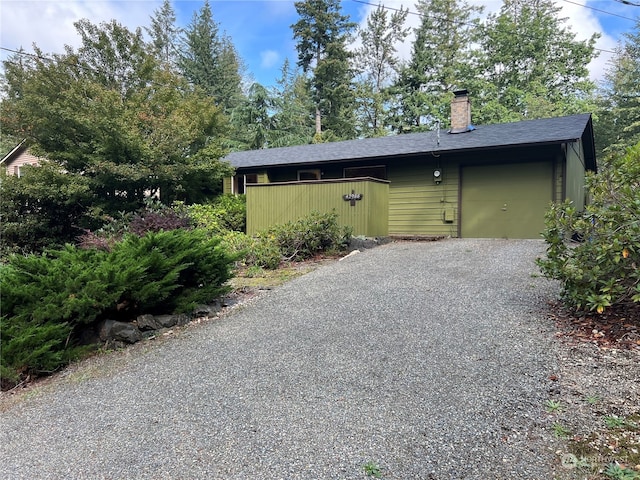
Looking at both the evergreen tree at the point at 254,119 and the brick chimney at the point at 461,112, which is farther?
the evergreen tree at the point at 254,119

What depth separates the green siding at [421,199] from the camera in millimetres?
10969

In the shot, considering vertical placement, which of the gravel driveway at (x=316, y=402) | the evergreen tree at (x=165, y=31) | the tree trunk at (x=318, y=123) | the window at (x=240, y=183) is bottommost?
the gravel driveway at (x=316, y=402)

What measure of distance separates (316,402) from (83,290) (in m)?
2.60

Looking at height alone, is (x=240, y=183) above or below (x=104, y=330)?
above

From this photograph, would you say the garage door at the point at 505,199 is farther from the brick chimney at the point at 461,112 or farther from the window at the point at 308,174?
the window at the point at 308,174

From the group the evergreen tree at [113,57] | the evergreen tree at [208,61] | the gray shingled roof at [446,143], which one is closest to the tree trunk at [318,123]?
the evergreen tree at [208,61]

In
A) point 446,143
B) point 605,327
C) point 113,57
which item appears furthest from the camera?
point 113,57

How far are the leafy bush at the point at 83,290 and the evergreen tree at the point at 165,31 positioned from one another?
30478 millimetres

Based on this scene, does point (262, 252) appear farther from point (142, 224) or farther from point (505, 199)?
point (505, 199)

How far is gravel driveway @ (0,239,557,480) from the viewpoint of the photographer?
216 centimetres

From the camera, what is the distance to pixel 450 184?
36.0ft

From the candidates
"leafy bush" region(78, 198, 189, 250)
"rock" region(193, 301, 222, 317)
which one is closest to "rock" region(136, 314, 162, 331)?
"rock" region(193, 301, 222, 317)

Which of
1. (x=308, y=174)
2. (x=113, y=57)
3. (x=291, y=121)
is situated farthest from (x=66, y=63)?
(x=291, y=121)

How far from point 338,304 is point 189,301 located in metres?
1.88
